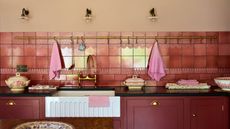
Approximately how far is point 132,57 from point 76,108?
93cm

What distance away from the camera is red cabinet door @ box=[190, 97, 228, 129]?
2881 millimetres

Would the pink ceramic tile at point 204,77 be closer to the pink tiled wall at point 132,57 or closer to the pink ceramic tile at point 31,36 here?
the pink tiled wall at point 132,57

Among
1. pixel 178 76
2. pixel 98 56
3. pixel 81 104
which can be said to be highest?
pixel 98 56

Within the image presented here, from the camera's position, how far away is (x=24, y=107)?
289 centimetres

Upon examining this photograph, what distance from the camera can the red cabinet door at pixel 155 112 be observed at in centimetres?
288

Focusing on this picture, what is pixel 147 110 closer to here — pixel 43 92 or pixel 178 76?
pixel 178 76

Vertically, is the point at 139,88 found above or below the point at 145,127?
above

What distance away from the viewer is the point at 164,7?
3438 millimetres

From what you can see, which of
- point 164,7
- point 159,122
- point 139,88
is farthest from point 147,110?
point 164,7

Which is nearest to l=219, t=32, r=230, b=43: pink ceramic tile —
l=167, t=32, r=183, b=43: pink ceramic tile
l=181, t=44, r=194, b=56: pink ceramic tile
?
l=181, t=44, r=194, b=56: pink ceramic tile

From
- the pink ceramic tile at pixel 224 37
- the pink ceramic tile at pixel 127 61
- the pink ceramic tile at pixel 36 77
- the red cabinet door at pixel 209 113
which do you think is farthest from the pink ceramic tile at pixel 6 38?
the pink ceramic tile at pixel 224 37

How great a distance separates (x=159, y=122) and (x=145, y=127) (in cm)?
14

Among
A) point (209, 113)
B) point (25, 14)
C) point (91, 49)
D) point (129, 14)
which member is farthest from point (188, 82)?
point (25, 14)

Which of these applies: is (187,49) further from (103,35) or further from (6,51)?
(6,51)
